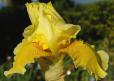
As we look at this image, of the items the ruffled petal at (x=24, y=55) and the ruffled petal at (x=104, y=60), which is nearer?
the ruffled petal at (x=24, y=55)

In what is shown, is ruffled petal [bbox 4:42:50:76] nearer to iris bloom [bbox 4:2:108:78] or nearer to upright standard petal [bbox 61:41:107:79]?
iris bloom [bbox 4:2:108:78]

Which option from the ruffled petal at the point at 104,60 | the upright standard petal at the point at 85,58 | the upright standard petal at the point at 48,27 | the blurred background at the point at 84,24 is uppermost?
the upright standard petal at the point at 48,27

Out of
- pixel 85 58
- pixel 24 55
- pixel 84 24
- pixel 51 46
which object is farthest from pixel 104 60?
pixel 84 24

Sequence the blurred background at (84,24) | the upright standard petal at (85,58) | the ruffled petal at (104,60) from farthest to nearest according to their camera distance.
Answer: the blurred background at (84,24), the ruffled petal at (104,60), the upright standard petal at (85,58)

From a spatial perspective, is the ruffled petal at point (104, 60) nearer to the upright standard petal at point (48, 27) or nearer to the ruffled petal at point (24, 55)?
the upright standard petal at point (48, 27)

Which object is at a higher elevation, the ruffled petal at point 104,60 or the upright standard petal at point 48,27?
the upright standard petal at point 48,27

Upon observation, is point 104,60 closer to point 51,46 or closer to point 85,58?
point 85,58

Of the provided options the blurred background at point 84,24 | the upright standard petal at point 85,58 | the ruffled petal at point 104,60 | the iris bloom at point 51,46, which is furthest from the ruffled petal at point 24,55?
the blurred background at point 84,24
